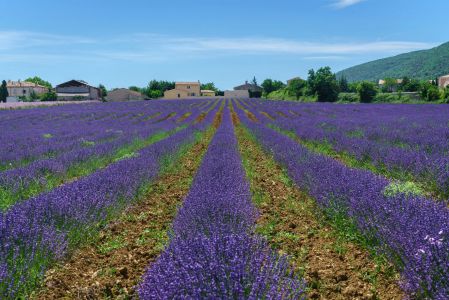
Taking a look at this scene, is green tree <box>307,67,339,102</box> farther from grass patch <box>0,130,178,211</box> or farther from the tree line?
grass patch <box>0,130,178,211</box>

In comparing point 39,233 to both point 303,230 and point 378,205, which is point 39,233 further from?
point 378,205

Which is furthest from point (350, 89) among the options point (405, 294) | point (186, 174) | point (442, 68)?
point (442, 68)

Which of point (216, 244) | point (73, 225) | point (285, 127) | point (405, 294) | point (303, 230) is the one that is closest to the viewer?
point (216, 244)

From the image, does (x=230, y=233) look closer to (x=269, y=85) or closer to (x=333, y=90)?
(x=333, y=90)

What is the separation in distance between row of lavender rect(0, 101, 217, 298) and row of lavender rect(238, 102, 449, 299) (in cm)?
297

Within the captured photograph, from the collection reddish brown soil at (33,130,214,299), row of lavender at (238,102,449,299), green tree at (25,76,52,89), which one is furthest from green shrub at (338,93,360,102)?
green tree at (25,76,52,89)

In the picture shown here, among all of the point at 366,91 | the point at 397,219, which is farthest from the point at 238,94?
the point at 397,219

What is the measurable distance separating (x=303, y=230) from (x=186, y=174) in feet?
14.8

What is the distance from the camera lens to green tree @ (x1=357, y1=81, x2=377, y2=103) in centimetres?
4831

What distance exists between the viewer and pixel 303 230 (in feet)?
17.8

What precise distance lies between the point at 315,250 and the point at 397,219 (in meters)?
1.12

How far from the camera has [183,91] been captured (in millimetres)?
93312

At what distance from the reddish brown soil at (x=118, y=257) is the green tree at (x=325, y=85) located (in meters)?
49.6

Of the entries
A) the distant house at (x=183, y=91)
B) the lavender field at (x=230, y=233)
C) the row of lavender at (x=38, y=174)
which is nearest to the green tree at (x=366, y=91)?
the row of lavender at (x=38, y=174)
